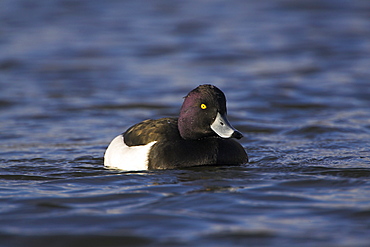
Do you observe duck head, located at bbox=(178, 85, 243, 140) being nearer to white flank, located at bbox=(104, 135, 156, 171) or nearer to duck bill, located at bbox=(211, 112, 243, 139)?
duck bill, located at bbox=(211, 112, 243, 139)

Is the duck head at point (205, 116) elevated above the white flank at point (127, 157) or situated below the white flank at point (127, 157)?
above

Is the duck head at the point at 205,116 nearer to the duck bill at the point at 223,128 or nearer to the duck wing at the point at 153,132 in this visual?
the duck bill at the point at 223,128

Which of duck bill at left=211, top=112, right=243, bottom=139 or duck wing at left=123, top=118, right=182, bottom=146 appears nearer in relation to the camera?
duck bill at left=211, top=112, right=243, bottom=139

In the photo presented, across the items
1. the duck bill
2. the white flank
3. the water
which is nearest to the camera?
the water

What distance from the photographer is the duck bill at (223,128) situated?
297 inches

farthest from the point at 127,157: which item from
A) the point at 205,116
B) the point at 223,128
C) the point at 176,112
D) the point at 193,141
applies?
the point at 176,112

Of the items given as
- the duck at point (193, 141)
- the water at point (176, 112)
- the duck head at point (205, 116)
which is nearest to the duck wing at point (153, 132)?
the duck at point (193, 141)

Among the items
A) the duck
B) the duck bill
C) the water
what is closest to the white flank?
the duck

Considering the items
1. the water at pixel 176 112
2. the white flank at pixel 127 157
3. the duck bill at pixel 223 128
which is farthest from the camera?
the white flank at pixel 127 157

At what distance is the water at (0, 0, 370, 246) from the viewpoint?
19.1 feet

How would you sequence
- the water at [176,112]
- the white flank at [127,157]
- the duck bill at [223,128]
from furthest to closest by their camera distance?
the white flank at [127,157] < the duck bill at [223,128] < the water at [176,112]

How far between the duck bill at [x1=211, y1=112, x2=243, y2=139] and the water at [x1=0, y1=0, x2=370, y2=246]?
1.40ft

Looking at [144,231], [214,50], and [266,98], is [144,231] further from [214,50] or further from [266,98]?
[214,50]

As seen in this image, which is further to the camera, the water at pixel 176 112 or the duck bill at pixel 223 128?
the duck bill at pixel 223 128
